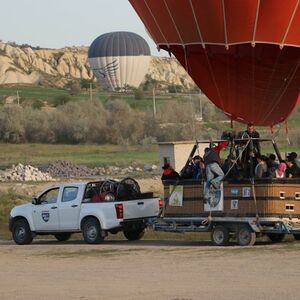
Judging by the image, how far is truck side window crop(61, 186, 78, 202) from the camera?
25312 millimetres

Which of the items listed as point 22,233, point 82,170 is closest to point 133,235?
point 22,233

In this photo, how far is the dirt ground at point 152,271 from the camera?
15258 mm

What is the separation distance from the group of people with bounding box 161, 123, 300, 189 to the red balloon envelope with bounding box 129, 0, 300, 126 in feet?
6.80

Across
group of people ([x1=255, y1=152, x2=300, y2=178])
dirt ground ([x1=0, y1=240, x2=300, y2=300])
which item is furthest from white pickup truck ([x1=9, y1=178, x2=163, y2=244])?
group of people ([x1=255, y1=152, x2=300, y2=178])

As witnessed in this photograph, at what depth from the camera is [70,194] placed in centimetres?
2541

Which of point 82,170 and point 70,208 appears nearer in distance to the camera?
point 70,208

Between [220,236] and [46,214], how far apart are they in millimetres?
5053

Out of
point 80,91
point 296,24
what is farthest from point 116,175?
point 80,91

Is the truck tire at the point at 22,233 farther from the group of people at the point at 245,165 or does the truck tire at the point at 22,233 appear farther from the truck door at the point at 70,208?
the group of people at the point at 245,165

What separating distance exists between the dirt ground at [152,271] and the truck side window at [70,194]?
121 cm

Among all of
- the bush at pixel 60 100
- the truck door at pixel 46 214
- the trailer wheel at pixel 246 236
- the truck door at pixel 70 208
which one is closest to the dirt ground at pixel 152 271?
the trailer wheel at pixel 246 236

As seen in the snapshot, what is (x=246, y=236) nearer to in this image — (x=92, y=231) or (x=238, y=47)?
(x=92, y=231)

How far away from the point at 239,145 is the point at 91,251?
13.7ft

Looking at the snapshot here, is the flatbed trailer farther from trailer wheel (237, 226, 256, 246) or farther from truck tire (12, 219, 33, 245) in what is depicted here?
truck tire (12, 219, 33, 245)
